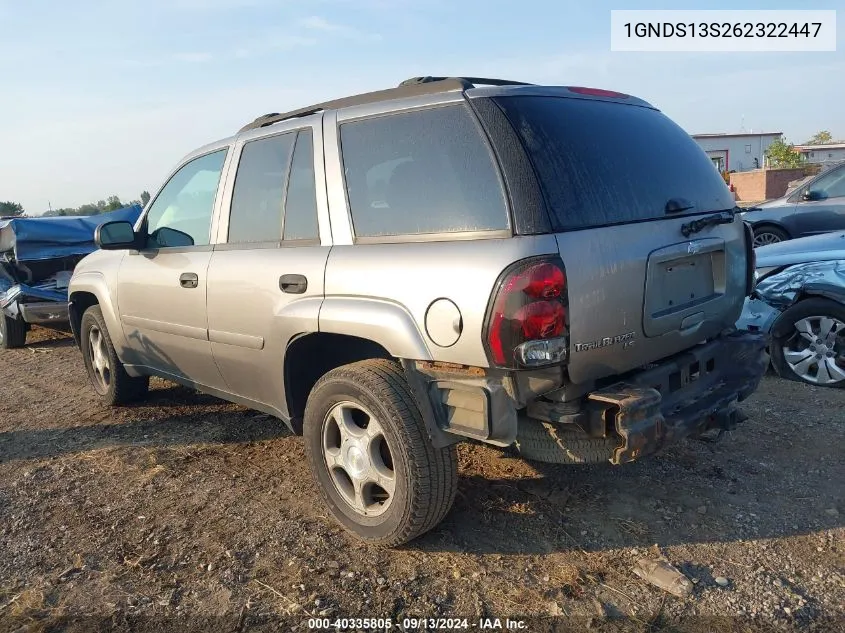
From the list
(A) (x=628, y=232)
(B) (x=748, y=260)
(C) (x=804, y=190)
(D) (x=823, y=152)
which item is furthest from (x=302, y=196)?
(D) (x=823, y=152)

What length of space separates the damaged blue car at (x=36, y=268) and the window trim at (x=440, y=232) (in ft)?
18.7

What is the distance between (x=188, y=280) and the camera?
13.1ft

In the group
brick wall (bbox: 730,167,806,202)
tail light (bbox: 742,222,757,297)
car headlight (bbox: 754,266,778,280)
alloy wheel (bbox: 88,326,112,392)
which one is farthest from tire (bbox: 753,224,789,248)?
brick wall (bbox: 730,167,806,202)

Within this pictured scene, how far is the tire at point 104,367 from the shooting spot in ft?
16.9

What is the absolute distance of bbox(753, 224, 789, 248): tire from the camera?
9.27 metres

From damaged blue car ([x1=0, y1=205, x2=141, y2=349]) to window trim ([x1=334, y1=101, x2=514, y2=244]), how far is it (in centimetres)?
571

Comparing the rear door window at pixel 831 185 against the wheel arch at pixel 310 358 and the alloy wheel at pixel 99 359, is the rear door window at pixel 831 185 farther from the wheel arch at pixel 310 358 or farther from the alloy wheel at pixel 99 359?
the alloy wheel at pixel 99 359

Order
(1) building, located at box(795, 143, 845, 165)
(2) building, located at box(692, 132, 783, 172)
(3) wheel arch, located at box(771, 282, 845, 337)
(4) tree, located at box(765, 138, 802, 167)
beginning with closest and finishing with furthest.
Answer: (3) wheel arch, located at box(771, 282, 845, 337) → (4) tree, located at box(765, 138, 802, 167) → (2) building, located at box(692, 132, 783, 172) → (1) building, located at box(795, 143, 845, 165)

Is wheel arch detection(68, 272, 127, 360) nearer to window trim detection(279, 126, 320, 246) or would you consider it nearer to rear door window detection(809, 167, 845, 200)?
window trim detection(279, 126, 320, 246)

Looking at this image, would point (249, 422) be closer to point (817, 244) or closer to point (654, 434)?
point (654, 434)

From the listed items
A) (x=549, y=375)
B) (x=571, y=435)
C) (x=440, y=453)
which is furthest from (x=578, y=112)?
(x=440, y=453)

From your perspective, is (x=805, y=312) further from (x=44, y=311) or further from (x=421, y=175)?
(x=44, y=311)

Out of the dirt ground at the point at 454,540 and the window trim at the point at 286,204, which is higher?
the window trim at the point at 286,204

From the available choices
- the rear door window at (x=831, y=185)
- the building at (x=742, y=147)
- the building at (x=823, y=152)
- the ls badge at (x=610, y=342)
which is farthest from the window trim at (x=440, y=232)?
the building at (x=823, y=152)
